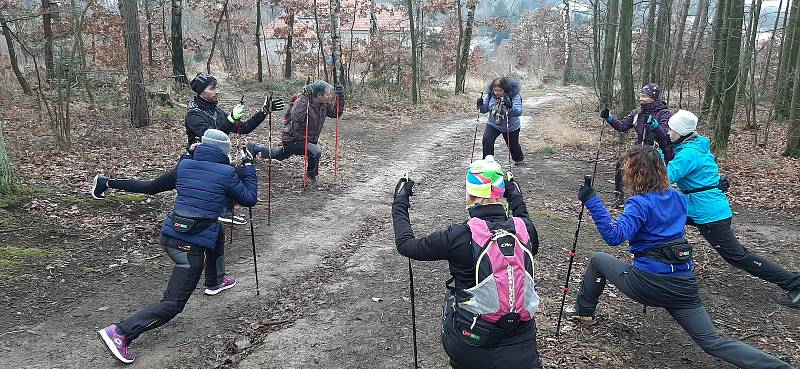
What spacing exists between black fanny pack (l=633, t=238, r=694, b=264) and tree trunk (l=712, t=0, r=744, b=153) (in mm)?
9880

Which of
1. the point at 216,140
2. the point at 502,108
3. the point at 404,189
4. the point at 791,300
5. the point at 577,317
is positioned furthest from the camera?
the point at 502,108

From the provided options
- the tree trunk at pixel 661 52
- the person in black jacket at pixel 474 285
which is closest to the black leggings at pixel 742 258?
the person in black jacket at pixel 474 285

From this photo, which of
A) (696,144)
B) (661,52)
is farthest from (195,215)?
(661,52)

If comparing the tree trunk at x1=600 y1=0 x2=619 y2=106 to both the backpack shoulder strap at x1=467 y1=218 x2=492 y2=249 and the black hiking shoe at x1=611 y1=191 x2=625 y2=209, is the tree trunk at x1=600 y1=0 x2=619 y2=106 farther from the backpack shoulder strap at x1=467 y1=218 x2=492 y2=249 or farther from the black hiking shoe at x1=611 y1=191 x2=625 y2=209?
the backpack shoulder strap at x1=467 y1=218 x2=492 y2=249

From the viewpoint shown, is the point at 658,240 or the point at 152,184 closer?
the point at 658,240

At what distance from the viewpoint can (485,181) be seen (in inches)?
139

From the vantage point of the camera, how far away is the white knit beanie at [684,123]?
5727mm

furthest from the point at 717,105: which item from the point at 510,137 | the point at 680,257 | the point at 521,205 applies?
the point at 521,205

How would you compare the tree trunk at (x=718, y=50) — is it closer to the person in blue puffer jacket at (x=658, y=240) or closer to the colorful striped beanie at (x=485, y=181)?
the person in blue puffer jacket at (x=658, y=240)

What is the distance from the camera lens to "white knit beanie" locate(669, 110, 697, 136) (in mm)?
5727

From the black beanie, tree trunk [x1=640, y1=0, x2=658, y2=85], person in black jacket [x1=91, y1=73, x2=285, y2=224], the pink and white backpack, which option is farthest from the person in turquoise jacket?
tree trunk [x1=640, y1=0, x2=658, y2=85]

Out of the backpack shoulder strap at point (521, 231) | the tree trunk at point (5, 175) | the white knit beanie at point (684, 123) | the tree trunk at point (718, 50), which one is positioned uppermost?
the tree trunk at point (718, 50)

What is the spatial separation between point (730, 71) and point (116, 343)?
1327 cm

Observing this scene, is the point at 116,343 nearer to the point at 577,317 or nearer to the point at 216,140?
the point at 216,140
